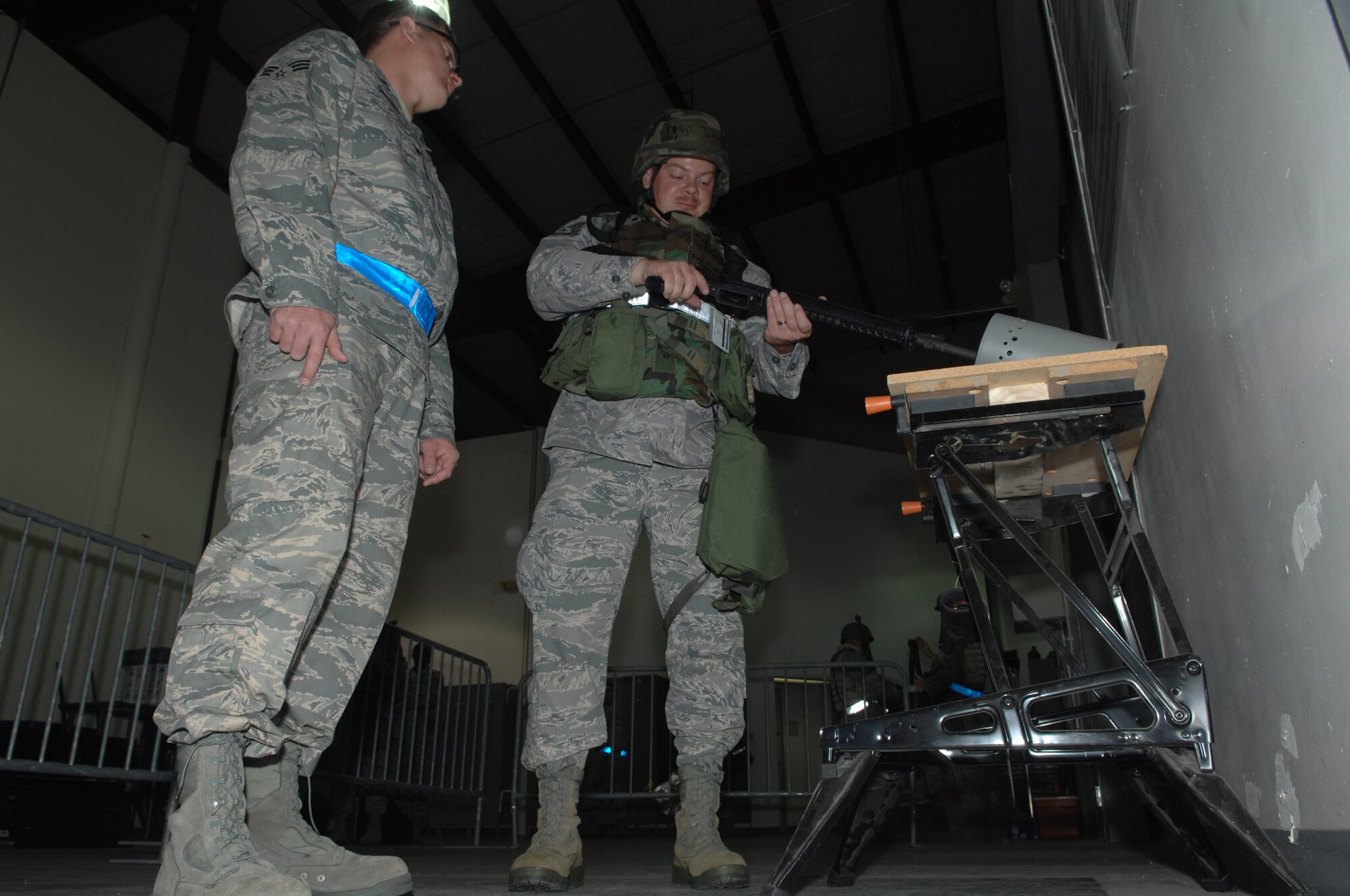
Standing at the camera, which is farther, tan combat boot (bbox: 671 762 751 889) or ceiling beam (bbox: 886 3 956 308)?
ceiling beam (bbox: 886 3 956 308)

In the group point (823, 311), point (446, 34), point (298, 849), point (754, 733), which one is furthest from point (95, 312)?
point (754, 733)

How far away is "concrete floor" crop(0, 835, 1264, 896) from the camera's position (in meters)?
1.31

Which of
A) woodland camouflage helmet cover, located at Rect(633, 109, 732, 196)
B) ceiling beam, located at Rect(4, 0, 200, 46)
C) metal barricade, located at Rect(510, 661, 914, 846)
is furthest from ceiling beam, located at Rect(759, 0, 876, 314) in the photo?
woodland camouflage helmet cover, located at Rect(633, 109, 732, 196)

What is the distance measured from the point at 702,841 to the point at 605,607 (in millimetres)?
450

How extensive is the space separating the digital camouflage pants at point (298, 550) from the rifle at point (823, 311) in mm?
650

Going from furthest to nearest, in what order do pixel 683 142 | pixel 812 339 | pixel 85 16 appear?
pixel 812 339 < pixel 85 16 < pixel 683 142

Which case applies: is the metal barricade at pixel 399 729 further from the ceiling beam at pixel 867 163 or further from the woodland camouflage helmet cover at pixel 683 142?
the ceiling beam at pixel 867 163

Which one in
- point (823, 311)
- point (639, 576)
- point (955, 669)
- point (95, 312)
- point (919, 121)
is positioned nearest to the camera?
point (823, 311)

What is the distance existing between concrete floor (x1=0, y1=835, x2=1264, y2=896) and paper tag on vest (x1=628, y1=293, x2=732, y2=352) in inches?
41.5

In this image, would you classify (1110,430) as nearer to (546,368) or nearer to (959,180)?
(546,368)

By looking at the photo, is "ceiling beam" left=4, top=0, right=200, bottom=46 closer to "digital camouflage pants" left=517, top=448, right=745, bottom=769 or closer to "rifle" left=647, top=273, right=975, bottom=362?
"rifle" left=647, top=273, right=975, bottom=362

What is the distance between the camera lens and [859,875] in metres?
1.65

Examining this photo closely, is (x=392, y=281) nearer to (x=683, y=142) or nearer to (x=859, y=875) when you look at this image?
(x=683, y=142)

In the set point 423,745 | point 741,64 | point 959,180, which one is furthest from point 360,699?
point 959,180
